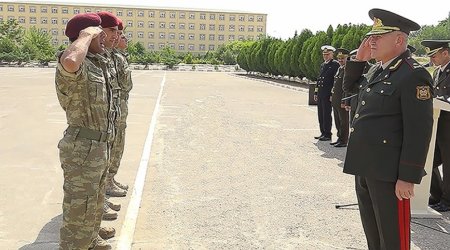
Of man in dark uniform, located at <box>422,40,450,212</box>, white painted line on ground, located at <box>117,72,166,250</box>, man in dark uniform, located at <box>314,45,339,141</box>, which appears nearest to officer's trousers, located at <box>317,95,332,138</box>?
man in dark uniform, located at <box>314,45,339,141</box>

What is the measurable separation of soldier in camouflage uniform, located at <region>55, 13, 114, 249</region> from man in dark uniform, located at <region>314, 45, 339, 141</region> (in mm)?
5960

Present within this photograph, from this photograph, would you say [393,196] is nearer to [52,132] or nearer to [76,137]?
[76,137]

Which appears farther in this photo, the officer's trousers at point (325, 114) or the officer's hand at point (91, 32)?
the officer's trousers at point (325, 114)

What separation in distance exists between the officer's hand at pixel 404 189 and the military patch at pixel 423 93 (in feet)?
1.58

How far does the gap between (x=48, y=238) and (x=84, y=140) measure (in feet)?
3.86

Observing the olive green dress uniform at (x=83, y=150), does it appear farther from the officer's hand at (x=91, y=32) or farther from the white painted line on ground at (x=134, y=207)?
the white painted line on ground at (x=134, y=207)

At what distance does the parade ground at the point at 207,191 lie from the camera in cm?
369

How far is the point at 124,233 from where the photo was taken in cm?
366

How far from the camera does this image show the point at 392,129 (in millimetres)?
2674

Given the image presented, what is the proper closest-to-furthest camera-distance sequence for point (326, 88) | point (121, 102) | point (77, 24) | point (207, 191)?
1. point (77, 24)
2. point (121, 102)
3. point (207, 191)
4. point (326, 88)

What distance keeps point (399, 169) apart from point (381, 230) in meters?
0.39

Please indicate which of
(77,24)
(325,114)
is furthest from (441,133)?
(325,114)

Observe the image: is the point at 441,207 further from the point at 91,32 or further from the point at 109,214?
the point at 91,32

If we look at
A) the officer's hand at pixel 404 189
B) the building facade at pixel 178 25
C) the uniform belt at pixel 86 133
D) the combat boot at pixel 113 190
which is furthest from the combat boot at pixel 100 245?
the building facade at pixel 178 25
